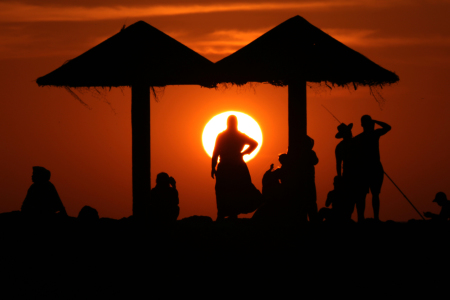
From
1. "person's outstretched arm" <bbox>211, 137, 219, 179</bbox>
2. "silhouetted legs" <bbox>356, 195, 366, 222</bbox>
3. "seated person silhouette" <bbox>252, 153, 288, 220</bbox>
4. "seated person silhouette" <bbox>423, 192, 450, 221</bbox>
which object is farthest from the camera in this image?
"seated person silhouette" <bbox>423, 192, 450, 221</bbox>

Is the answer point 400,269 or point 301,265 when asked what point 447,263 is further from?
point 301,265

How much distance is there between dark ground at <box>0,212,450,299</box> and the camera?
10.1 metres

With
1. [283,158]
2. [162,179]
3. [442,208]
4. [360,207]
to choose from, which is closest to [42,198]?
[162,179]

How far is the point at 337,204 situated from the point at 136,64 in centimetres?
388

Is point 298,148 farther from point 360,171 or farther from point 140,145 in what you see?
point 140,145

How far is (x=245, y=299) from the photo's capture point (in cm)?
997

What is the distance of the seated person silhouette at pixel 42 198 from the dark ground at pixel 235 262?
895 millimetres

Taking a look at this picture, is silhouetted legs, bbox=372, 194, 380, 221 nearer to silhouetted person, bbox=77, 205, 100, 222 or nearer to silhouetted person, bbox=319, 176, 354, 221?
silhouetted person, bbox=319, 176, 354, 221

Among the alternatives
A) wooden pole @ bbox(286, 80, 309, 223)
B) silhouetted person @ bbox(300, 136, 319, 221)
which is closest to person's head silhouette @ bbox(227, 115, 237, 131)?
wooden pole @ bbox(286, 80, 309, 223)

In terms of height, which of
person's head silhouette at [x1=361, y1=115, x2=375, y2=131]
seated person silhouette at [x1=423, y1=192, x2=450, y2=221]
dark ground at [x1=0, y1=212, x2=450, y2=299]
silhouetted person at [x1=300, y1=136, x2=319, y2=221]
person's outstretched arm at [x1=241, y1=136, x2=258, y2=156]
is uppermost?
person's head silhouette at [x1=361, y1=115, x2=375, y2=131]

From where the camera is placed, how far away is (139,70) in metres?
12.7

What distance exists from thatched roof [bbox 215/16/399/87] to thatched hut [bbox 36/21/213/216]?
0.72 metres

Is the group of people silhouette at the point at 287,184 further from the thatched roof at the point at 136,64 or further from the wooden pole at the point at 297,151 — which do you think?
the thatched roof at the point at 136,64

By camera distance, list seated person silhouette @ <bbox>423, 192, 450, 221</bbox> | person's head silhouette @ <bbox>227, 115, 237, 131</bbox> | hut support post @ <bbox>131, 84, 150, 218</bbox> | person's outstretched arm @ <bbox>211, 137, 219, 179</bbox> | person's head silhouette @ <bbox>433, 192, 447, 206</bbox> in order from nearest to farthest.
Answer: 1. person's head silhouette @ <bbox>227, 115, 237, 131</bbox>
2. person's outstretched arm @ <bbox>211, 137, 219, 179</bbox>
3. hut support post @ <bbox>131, 84, 150, 218</bbox>
4. seated person silhouette @ <bbox>423, 192, 450, 221</bbox>
5. person's head silhouette @ <bbox>433, 192, 447, 206</bbox>
